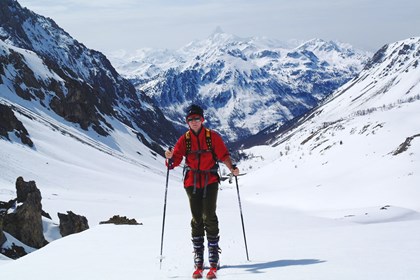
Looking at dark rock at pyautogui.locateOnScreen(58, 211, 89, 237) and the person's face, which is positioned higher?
dark rock at pyautogui.locateOnScreen(58, 211, 89, 237)

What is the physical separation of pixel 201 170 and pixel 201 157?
0.96 feet

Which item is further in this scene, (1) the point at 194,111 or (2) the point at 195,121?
(1) the point at 194,111

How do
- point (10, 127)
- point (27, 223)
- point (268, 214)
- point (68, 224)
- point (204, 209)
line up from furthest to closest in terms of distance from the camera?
point (10, 127) < point (268, 214) < point (68, 224) < point (27, 223) < point (204, 209)

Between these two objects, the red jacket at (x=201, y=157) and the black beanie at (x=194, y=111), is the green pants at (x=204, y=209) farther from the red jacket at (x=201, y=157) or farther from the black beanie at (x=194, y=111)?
the black beanie at (x=194, y=111)

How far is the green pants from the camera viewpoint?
32.3ft

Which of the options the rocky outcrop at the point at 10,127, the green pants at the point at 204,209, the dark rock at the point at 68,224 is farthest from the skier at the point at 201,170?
the rocky outcrop at the point at 10,127

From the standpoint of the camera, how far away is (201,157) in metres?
9.85

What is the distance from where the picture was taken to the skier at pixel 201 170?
9820mm

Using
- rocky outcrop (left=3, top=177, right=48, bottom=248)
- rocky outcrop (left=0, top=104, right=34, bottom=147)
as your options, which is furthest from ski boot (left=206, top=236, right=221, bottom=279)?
rocky outcrop (left=0, top=104, right=34, bottom=147)

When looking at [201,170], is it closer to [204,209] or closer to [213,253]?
[204,209]

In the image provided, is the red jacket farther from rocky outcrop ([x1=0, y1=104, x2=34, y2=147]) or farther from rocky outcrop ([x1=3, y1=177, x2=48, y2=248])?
rocky outcrop ([x1=0, y1=104, x2=34, y2=147])

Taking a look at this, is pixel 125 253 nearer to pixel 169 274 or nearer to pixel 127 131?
pixel 169 274

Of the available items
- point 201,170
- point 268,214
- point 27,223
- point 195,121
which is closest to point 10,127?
point 27,223

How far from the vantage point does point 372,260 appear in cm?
880
